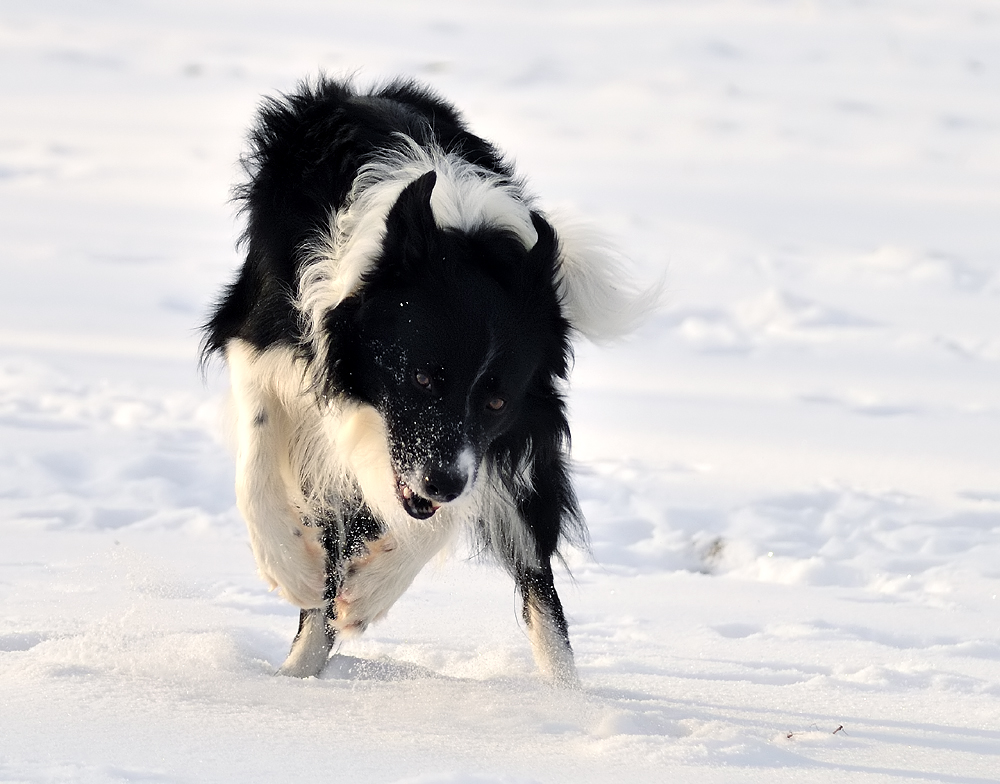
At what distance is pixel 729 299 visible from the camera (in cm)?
1051

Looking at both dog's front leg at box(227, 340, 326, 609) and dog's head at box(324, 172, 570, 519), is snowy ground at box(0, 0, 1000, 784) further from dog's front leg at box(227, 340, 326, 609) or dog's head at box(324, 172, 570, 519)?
dog's head at box(324, 172, 570, 519)

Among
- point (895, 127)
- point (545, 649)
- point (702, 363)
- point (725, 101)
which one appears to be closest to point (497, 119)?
point (725, 101)

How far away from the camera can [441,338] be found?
142 inches

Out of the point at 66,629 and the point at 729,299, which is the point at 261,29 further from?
the point at 66,629

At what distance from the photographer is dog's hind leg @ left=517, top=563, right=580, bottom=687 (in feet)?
14.1

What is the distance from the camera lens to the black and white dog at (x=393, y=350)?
3.64 m

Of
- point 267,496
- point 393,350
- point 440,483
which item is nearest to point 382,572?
point 267,496

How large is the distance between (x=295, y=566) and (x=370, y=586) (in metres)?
0.27

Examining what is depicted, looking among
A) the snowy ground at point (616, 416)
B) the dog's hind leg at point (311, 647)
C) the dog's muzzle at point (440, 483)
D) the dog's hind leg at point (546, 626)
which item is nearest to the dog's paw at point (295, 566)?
the dog's hind leg at point (311, 647)

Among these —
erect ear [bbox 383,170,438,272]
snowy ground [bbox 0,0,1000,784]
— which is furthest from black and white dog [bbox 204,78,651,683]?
snowy ground [bbox 0,0,1000,784]

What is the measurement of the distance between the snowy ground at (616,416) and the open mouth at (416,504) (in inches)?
19.4

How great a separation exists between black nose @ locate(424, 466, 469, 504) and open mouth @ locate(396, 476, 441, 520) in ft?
0.37

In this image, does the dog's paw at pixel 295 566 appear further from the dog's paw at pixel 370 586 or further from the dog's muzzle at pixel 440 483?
the dog's muzzle at pixel 440 483

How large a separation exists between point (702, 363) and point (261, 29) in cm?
989
